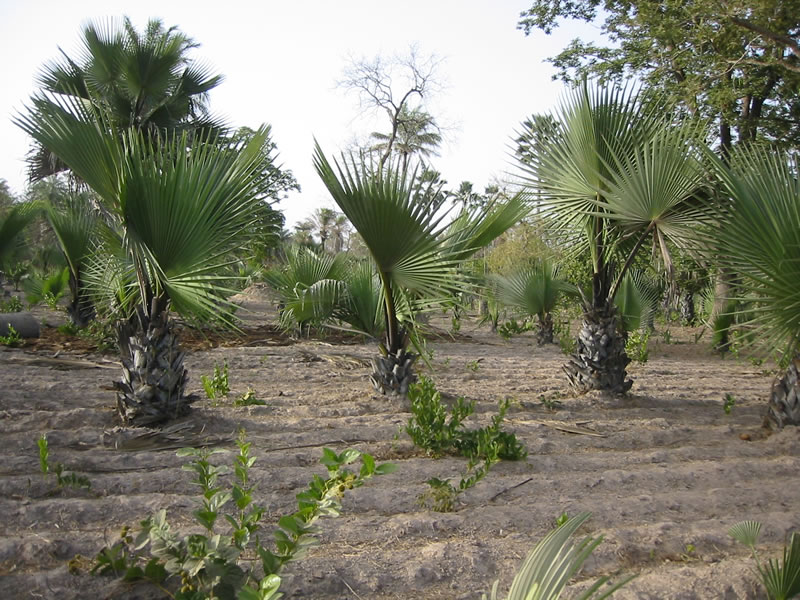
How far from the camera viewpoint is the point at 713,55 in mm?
10047

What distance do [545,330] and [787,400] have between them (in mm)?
6336

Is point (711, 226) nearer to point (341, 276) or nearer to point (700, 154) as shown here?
point (700, 154)

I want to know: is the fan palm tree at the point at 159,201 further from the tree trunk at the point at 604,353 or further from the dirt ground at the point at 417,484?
the tree trunk at the point at 604,353

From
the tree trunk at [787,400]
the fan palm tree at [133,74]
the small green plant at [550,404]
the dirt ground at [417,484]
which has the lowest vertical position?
the dirt ground at [417,484]

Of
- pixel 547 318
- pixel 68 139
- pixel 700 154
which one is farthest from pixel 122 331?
pixel 547 318

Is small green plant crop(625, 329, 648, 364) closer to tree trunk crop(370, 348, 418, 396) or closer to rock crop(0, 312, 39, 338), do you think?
tree trunk crop(370, 348, 418, 396)

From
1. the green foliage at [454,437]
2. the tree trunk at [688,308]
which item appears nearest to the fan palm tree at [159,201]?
the green foliage at [454,437]

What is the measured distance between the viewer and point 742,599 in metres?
2.47

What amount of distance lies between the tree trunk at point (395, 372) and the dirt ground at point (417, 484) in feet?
0.40

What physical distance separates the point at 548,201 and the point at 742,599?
3.87 meters

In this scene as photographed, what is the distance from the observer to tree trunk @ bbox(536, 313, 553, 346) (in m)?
11.1

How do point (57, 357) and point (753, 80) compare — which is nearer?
point (57, 357)

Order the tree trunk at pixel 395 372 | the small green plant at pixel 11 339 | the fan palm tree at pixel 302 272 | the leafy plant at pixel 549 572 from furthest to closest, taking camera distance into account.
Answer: the fan palm tree at pixel 302 272, the small green plant at pixel 11 339, the tree trunk at pixel 395 372, the leafy plant at pixel 549 572

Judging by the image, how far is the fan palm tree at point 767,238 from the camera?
3975 mm
